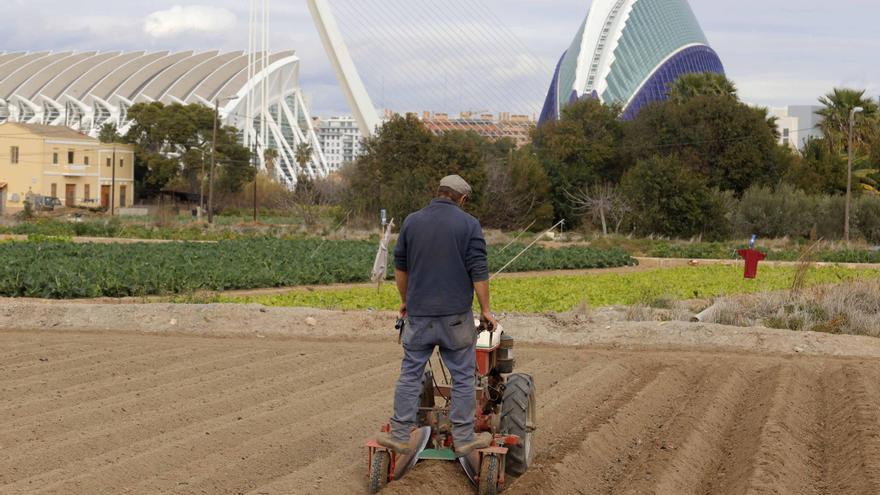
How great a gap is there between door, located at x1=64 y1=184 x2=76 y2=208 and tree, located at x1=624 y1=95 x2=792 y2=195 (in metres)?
37.5

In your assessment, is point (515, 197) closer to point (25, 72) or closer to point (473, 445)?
point (473, 445)

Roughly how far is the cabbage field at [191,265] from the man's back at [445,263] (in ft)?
47.1

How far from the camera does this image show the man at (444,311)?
254 inches

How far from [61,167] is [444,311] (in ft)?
240

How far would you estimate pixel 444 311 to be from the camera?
6469mm

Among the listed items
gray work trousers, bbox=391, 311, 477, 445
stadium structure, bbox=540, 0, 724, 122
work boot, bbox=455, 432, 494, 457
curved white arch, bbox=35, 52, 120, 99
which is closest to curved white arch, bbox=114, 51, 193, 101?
curved white arch, bbox=35, 52, 120, 99

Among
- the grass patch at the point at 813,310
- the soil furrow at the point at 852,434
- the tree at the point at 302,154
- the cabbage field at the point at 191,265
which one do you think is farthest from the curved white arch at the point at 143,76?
the soil furrow at the point at 852,434

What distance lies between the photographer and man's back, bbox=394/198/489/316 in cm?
649

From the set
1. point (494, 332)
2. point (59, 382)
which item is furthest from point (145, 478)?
point (59, 382)

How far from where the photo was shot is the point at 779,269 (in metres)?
32.9

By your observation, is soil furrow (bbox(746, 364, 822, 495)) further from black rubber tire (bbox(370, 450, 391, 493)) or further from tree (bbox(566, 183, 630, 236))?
tree (bbox(566, 183, 630, 236))

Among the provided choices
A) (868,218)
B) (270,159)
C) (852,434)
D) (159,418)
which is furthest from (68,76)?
(852,434)

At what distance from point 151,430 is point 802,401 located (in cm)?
531

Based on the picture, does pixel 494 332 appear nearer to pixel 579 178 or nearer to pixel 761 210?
pixel 761 210
